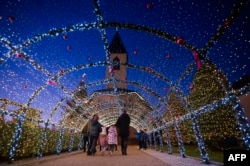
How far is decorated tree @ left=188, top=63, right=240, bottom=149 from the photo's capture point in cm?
1554

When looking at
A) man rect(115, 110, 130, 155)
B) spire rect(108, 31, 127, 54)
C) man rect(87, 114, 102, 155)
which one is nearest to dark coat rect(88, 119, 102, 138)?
man rect(87, 114, 102, 155)

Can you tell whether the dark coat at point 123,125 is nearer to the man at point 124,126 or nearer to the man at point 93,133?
the man at point 124,126

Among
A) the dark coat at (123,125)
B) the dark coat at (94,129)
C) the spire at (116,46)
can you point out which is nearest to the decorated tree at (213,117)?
the dark coat at (123,125)

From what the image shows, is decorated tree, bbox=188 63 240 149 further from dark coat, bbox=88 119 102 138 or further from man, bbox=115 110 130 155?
dark coat, bbox=88 119 102 138

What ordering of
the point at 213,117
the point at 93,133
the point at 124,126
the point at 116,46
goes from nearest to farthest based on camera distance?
the point at 93,133
the point at 124,126
the point at 213,117
the point at 116,46

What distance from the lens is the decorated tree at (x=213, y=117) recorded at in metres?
15.5

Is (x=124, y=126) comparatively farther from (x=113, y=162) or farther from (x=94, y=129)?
(x=113, y=162)

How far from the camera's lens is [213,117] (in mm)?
16656

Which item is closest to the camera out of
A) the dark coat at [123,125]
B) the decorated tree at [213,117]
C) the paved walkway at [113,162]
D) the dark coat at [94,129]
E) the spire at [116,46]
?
the paved walkway at [113,162]

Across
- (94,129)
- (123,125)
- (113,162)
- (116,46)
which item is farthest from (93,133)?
(116,46)

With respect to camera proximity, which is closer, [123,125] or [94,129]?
[94,129]

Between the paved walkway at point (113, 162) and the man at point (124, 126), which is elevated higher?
the man at point (124, 126)

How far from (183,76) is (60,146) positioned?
8400 millimetres

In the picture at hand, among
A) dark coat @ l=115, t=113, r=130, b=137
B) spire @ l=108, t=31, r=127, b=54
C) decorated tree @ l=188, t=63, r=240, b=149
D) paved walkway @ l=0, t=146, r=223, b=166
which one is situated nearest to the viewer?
paved walkway @ l=0, t=146, r=223, b=166
